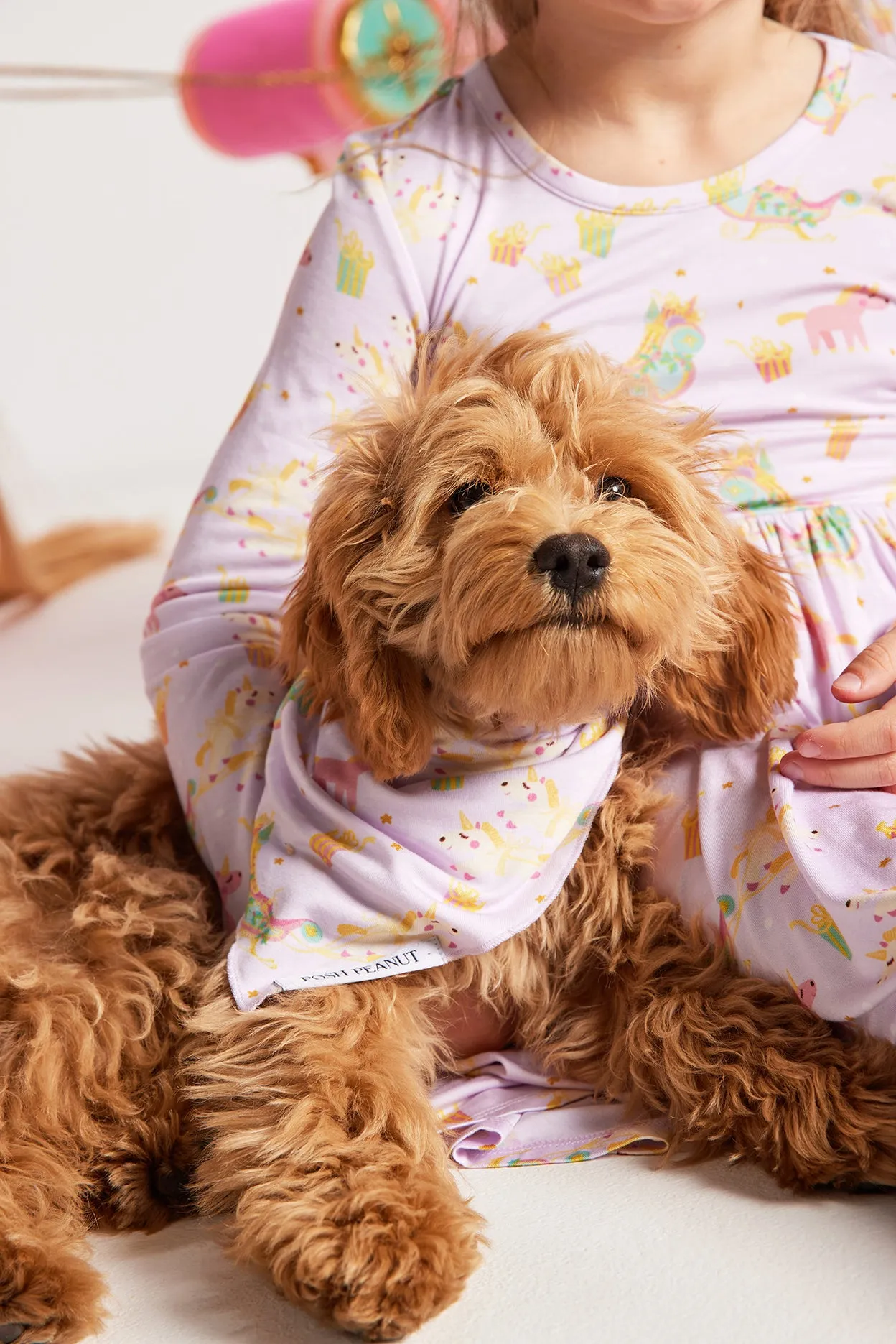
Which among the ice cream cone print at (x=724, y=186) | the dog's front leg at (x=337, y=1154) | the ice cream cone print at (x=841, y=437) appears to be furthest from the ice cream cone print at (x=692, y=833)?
the ice cream cone print at (x=724, y=186)

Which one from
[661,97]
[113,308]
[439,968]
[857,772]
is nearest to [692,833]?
[857,772]

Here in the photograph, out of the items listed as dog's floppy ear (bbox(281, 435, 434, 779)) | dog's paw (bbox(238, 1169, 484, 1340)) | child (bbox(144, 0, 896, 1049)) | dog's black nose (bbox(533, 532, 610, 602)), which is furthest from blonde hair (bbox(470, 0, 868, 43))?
dog's paw (bbox(238, 1169, 484, 1340))

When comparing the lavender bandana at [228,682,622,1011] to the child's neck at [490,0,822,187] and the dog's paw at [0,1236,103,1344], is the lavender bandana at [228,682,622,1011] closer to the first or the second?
the dog's paw at [0,1236,103,1344]

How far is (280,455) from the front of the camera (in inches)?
67.7

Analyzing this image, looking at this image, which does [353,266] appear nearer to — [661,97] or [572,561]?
[661,97]

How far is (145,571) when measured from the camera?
311 cm

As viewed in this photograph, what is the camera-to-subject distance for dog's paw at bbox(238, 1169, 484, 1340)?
113cm

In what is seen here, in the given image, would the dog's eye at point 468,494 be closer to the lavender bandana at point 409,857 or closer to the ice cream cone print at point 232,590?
the lavender bandana at point 409,857

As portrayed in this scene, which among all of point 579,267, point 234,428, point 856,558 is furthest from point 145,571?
point 856,558

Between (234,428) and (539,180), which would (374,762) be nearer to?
(234,428)

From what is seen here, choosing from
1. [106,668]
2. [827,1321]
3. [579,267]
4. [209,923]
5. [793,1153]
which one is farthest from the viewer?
[106,668]

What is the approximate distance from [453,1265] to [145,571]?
7.04 feet

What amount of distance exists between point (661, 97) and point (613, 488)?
2.33ft

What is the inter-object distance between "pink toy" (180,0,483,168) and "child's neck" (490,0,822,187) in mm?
548
